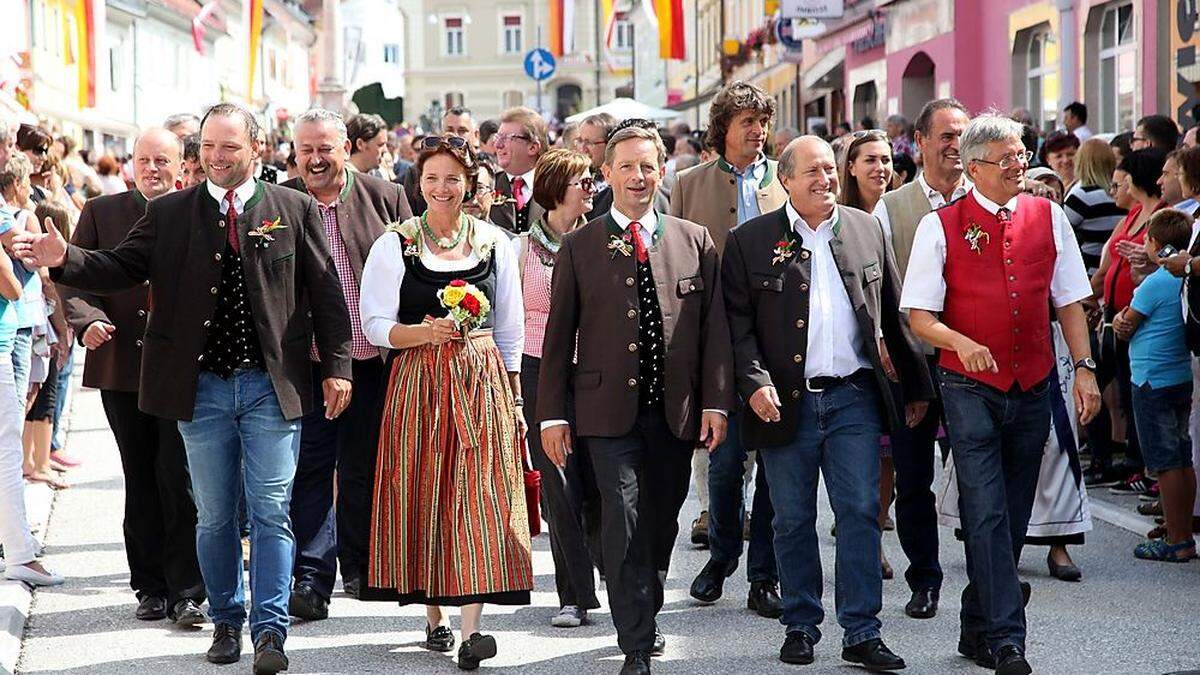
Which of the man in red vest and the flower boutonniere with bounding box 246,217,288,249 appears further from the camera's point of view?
the flower boutonniere with bounding box 246,217,288,249

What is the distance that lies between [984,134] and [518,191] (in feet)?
11.5

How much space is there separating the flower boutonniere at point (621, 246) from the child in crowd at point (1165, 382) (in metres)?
3.16

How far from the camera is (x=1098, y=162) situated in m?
10.8

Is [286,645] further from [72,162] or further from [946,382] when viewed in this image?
[72,162]

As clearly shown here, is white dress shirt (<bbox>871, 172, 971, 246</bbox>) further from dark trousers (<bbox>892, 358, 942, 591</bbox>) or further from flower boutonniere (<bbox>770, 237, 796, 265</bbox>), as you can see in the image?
flower boutonniere (<bbox>770, 237, 796, 265</bbox>)

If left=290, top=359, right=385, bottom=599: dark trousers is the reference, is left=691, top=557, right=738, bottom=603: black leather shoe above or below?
below

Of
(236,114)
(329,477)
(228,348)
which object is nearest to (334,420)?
(329,477)

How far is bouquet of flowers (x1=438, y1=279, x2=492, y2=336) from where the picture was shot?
6367 mm

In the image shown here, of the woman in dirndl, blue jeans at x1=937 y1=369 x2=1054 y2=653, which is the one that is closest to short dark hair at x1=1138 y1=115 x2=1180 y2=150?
blue jeans at x1=937 y1=369 x2=1054 y2=653

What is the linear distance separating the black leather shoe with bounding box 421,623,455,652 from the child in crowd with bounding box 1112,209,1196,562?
132 inches

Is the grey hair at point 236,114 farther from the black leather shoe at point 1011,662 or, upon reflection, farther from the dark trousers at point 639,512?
the black leather shoe at point 1011,662

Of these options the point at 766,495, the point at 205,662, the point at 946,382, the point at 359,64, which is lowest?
the point at 205,662

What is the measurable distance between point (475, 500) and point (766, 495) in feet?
4.63

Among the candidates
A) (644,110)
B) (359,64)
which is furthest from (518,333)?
(359,64)
